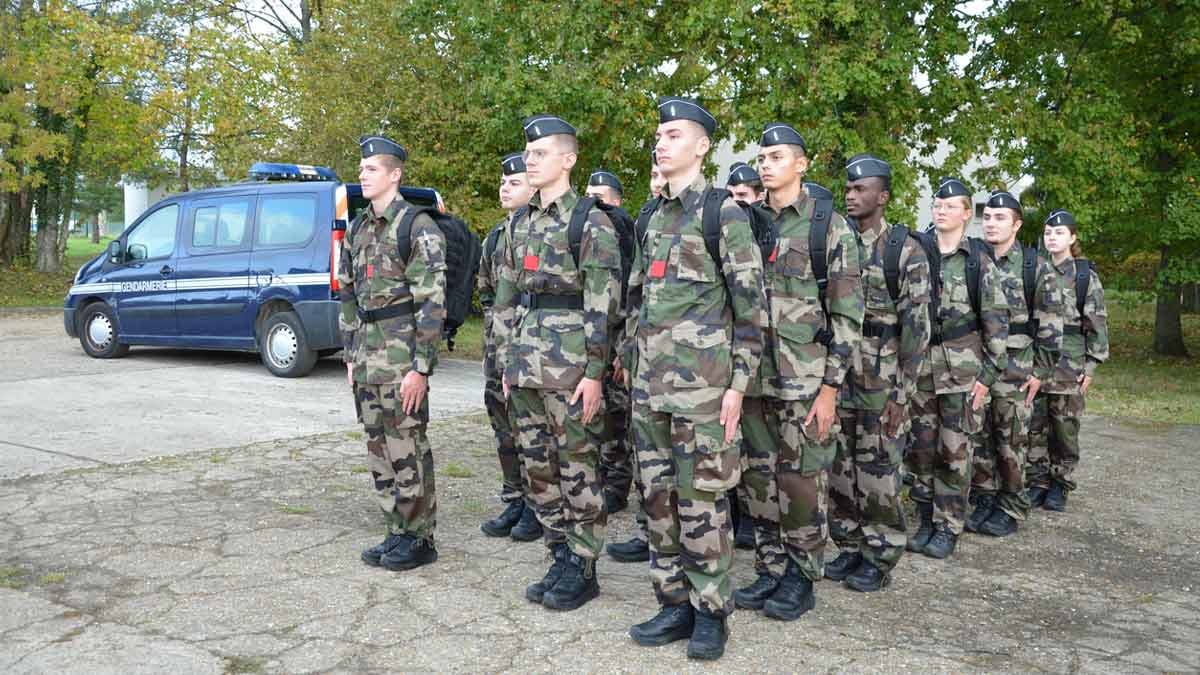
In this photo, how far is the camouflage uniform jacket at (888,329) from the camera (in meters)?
5.43

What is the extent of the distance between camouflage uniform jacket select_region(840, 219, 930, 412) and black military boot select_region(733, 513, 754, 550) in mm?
963

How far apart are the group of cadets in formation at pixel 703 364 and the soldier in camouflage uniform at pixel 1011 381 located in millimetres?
446

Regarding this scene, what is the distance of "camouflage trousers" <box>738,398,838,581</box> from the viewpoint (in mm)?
4785

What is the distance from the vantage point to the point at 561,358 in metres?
4.86

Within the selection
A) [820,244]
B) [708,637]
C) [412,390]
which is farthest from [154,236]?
[708,637]

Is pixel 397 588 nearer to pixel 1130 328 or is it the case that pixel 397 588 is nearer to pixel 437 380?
pixel 437 380

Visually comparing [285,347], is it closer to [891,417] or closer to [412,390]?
[412,390]

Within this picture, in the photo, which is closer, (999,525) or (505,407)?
(505,407)

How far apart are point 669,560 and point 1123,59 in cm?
1642

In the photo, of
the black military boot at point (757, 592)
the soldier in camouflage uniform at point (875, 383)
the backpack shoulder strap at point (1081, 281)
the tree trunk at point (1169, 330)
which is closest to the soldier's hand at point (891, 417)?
the soldier in camouflage uniform at point (875, 383)

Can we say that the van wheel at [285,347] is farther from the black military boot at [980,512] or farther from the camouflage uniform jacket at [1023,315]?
the camouflage uniform jacket at [1023,315]

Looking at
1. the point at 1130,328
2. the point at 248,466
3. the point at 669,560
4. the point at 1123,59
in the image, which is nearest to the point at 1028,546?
the point at 669,560

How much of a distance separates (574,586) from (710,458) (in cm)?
103

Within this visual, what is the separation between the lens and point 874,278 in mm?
5504
